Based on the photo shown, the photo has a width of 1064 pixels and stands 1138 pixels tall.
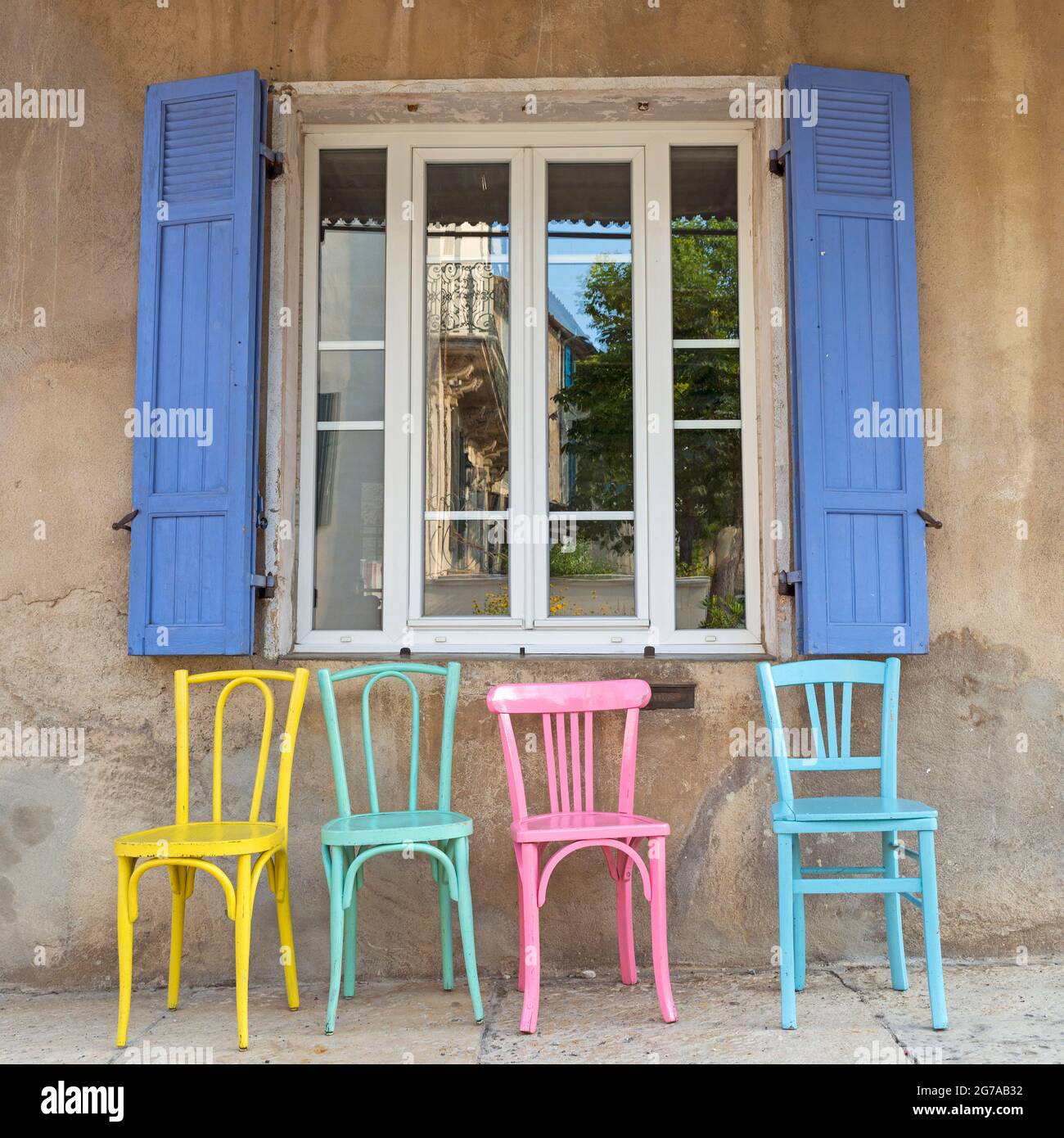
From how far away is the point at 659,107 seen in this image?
3.81m

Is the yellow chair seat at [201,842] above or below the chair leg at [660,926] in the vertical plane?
above

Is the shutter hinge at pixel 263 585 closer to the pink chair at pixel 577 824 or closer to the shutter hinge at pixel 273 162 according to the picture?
the pink chair at pixel 577 824

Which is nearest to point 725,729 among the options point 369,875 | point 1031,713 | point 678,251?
point 1031,713

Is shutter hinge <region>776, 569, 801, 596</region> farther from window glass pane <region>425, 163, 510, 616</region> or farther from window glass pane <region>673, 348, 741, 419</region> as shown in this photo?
window glass pane <region>425, 163, 510, 616</region>

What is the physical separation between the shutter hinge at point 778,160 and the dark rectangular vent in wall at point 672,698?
1.69 metres

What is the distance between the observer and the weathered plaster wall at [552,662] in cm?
354

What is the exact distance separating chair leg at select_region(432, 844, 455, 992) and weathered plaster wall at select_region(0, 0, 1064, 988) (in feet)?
0.60

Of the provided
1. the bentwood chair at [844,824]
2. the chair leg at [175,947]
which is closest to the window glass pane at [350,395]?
the chair leg at [175,947]

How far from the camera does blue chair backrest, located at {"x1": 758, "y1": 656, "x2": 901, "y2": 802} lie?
3.15 meters

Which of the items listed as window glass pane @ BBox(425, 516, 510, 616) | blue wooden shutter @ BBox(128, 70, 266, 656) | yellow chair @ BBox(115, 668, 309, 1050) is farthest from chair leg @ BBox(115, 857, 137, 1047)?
window glass pane @ BBox(425, 516, 510, 616)

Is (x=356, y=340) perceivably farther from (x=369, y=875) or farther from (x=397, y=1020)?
(x=397, y=1020)

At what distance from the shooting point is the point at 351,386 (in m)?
3.89

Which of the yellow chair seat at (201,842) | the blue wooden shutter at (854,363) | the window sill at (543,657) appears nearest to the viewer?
the yellow chair seat at (201,842)

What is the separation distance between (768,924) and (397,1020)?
1.18m
